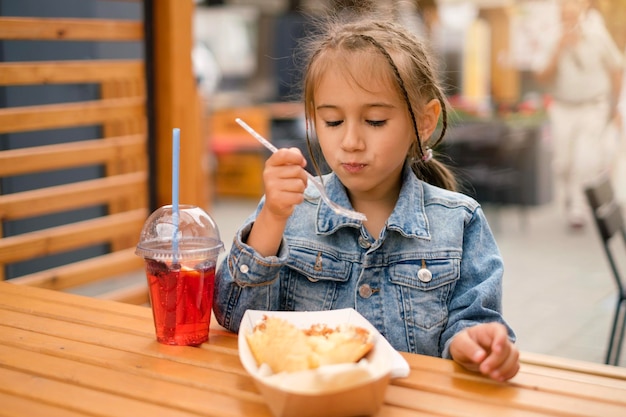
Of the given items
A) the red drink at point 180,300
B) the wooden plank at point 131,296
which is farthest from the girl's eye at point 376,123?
the wooden plank at point 131,296

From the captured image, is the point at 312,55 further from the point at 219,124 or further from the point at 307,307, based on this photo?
the point at 219,124

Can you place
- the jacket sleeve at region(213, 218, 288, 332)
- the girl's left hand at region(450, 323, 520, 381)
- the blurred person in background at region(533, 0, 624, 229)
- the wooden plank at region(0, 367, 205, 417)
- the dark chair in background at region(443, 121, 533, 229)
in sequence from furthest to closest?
the dark chair in background at region(443, 121, 533, 229) < the blurred person in background at region(533, 0, 624, 229) < the jacket sleeve at region(213, 218, 288, 332) < the girl's left hand at region(450, 323, 520, 381) < the wooden plank at region(0, 367, 205, 417)

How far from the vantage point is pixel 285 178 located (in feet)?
4.03

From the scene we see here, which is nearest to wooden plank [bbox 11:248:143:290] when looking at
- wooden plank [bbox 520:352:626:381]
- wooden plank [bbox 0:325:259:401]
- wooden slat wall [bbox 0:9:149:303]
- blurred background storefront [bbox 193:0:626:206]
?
wooden slat wall [bbox 0:9:149:303]

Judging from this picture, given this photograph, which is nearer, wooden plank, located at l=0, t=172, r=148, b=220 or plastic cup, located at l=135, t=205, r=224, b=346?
plastic cup, located at l=135, t=205, r=224, b=346

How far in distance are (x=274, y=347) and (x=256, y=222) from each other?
1.03 feet

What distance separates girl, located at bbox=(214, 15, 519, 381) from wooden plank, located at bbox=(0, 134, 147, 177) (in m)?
2.00

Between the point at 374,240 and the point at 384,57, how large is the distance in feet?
1.14

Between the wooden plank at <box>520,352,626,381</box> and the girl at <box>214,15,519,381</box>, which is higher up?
the girl at <box>214,15,519,381</box>

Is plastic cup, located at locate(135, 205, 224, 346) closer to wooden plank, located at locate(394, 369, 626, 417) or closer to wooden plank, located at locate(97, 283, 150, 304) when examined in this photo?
wooden plank, located at locate(394, 369, 626, 417)

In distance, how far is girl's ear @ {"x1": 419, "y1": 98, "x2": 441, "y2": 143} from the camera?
158cm

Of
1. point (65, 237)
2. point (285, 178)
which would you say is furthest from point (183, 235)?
point (65, 237)

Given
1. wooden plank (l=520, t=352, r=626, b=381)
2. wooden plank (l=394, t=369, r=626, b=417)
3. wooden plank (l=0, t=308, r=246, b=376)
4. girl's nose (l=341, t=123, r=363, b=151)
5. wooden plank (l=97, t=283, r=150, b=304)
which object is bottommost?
wooden plank (l=97, t=283, r=150, b=304)

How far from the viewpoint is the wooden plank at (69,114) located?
3148 mm
